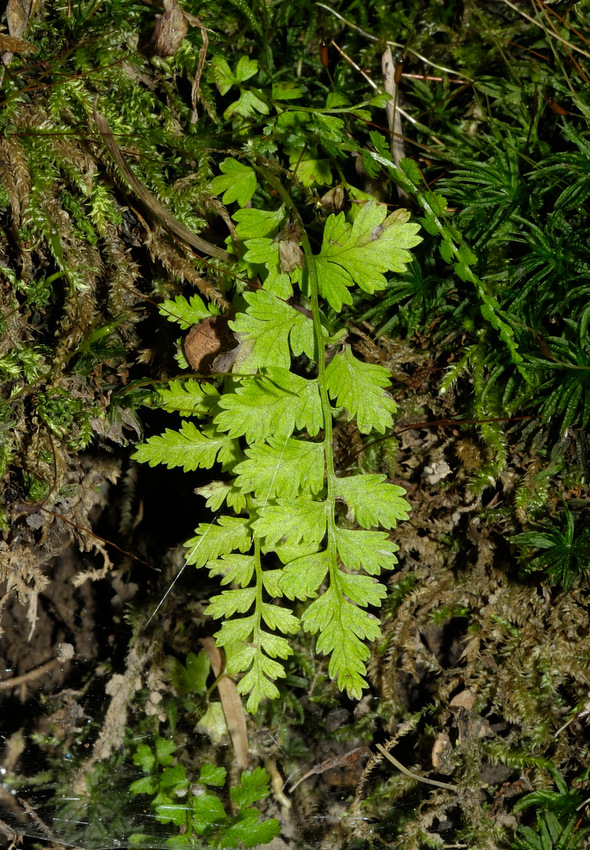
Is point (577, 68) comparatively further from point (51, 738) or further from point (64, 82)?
point (51, 738)

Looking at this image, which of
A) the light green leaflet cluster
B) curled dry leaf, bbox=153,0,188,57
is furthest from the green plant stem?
curled dry leaf, bbox=153,0,188,57

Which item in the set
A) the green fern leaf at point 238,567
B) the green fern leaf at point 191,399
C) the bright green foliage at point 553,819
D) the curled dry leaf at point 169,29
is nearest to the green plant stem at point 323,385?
the green fern leaf at point 238,567

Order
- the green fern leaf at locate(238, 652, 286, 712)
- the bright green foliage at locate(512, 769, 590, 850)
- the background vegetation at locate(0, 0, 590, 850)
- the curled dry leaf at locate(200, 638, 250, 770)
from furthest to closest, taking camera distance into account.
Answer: the curled dry leaf at locate(200, 638, 250, 770)
the bright green foliage at locate(512, 769, 590, 850)
the background vegetation at locate(0, 0, 590, 850)
the green fern leaf at locate(238, 652, 286, 712)

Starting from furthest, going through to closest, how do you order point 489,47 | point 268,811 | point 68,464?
point 268,811, point 68,464, point 489,47

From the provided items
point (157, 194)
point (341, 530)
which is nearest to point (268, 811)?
point (341, 530)

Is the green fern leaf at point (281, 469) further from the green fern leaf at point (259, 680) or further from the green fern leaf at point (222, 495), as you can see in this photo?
the green fern leaf at point (259, 680)

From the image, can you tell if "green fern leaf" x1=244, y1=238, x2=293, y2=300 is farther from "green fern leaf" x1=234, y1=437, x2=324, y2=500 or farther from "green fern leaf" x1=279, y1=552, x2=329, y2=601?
"green fern leaf" x1=279, y1=552, x2=329, y2=601
